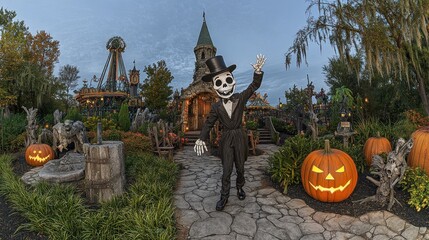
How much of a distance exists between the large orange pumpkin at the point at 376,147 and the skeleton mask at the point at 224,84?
388 cm

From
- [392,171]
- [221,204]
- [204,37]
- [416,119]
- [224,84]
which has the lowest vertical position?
[221,204]

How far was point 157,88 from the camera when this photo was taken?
1809cm

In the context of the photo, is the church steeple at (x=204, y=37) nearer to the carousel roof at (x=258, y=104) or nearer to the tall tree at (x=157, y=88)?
the tall tree at (x=157, y=88)

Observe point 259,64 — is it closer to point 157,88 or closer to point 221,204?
point 221,204

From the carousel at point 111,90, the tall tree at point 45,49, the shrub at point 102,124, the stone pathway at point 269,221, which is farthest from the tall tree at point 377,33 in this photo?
the tall tree at point 45,49

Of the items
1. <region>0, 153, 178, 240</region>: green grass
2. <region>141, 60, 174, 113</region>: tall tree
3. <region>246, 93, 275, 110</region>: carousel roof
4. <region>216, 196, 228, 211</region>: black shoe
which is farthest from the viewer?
<region>246, 93, 275, 110</region>: carousel roof

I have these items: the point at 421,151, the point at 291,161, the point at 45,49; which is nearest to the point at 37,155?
the point at 291,161

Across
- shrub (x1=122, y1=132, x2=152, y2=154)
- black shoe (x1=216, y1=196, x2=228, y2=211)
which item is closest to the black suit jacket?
black shoe (x1=216, y1=196, x2=228, y2=211)

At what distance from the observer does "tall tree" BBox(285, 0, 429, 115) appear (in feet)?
27.0

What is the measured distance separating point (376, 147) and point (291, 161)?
2.20 meters

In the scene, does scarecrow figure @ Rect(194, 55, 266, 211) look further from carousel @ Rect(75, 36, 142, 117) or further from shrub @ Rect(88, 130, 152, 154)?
carousel @ Rect(75, 36, 142, 117)

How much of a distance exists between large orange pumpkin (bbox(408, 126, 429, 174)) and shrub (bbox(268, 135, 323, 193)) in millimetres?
1681

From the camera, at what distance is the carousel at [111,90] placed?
61.4 ft

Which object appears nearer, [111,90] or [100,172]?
[100,172]
